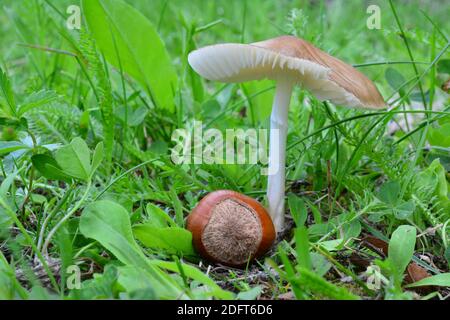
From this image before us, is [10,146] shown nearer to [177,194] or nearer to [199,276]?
[177,194]

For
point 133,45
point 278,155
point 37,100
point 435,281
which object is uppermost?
point 133,45

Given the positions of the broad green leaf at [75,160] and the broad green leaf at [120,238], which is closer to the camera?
the broad green leaf at [120,238]

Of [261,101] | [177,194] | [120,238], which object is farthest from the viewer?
[261,101]

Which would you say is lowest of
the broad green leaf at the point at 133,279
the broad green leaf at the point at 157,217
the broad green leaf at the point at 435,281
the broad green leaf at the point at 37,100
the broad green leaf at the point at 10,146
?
the broad green leaf at the point at 435,281

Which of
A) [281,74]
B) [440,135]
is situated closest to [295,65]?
[281,74]

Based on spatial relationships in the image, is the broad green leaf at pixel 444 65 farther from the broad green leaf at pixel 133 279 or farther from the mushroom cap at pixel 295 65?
the broad green leaf at pixel 133 279

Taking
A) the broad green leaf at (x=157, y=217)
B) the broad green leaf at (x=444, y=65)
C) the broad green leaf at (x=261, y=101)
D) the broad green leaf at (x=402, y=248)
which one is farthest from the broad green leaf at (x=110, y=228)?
the broad green leaf at (x=444, y=65)
